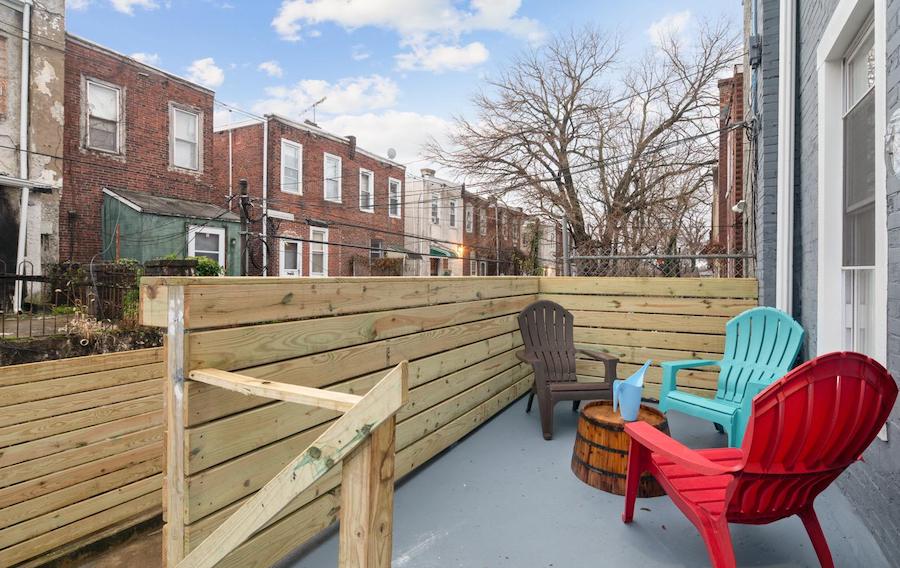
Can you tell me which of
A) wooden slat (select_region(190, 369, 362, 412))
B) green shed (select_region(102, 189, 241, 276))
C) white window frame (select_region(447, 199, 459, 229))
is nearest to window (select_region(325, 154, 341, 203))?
green shed (select_region(102, 189, 241, 276))

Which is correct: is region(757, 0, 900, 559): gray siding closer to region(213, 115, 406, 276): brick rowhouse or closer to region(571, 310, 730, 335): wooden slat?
region(571, 310, 730, 335): wooden slat

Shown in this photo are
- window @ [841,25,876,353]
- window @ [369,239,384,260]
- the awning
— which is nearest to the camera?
window @ [841,25,876,353]

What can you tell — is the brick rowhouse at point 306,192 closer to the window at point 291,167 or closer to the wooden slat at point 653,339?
the window at point 291,167

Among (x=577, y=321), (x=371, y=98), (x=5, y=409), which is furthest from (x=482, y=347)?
(x=371, y=98)

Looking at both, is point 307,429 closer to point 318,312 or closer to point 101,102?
point 318,312

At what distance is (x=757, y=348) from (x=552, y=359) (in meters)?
1.43

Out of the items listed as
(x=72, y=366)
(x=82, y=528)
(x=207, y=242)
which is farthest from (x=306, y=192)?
(x=82, y=528)

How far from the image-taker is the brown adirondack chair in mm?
3451

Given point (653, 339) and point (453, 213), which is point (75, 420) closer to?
point (653, 339)

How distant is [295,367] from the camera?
203 cm

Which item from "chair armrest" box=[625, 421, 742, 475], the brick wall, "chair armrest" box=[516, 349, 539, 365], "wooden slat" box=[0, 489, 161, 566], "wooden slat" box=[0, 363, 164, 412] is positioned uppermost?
the brick wall

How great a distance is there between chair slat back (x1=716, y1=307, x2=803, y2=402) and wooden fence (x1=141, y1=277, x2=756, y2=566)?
1.64m

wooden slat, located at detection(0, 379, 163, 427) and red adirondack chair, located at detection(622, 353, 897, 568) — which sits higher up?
red adirondack chair, located at detection(622, 353, 897, 568)

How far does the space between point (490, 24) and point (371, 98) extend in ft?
27.6
